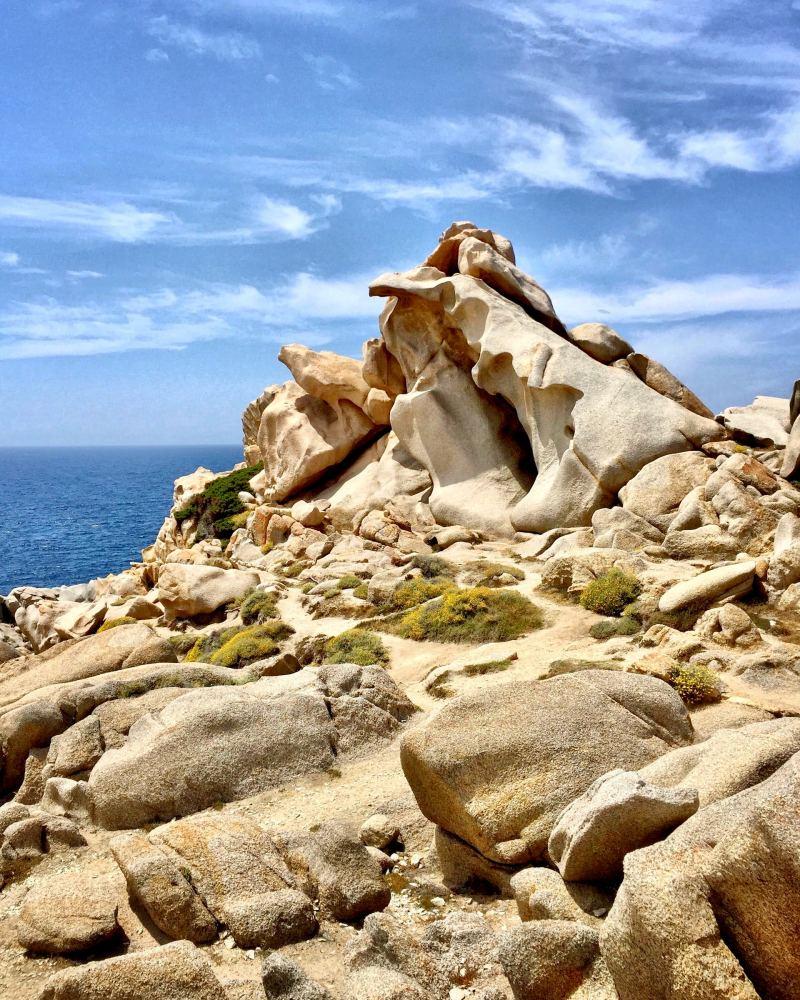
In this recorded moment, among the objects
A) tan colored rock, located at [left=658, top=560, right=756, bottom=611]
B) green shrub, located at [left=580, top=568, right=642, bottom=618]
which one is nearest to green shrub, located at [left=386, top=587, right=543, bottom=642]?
green shrub, located at [left=580, top=568, right=642, bottom=618]

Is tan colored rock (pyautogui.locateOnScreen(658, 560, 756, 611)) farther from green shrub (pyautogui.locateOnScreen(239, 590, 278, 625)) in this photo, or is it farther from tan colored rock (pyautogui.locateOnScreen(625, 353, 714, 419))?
tan colored rock (pyautogui.locateOnScreen(625, 353, 714, 419))

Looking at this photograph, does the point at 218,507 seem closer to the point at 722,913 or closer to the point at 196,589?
the point at 196,589

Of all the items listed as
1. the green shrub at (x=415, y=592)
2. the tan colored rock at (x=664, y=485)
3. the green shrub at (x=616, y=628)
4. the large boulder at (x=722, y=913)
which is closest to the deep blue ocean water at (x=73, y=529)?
the green shrub at (x=415, y=592)

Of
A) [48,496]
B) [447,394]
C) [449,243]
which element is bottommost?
[48,496]

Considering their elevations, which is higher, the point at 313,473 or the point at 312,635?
the point at 313,473

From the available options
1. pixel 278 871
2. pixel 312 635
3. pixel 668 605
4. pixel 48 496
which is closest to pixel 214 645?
pixel 312 635

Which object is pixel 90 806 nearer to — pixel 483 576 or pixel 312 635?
pixel 312 635

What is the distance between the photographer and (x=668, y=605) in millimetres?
16312

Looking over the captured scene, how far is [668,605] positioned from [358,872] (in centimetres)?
1042

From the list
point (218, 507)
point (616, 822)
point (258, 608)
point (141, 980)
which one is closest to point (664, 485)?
point (258, 608)

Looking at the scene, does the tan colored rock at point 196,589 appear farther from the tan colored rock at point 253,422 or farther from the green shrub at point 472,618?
the tan colored rock at point 253,422

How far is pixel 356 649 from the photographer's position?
1809cm

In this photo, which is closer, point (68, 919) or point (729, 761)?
point (729, 761)

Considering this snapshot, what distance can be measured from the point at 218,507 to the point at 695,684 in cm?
3384
